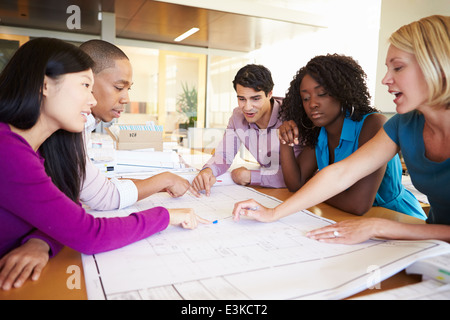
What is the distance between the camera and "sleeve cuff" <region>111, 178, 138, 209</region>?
3.91 feet

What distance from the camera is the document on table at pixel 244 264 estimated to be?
62cm

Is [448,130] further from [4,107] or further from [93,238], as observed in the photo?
[4,107]

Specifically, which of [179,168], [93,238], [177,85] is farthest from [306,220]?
[177,85]

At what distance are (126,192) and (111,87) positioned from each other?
71cm

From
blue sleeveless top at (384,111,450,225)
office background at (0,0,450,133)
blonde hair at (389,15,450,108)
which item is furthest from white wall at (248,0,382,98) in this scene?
blonde hair at (389,15,450,108)

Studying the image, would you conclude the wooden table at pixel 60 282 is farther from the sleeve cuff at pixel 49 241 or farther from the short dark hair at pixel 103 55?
the short dark hair at pixel 103 55

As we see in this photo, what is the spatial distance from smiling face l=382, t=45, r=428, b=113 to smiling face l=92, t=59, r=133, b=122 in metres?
1.24

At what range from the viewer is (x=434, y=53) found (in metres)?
0.89

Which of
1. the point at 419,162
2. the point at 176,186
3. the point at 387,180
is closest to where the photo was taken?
the point at 419,162

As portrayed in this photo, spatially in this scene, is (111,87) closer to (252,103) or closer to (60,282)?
(252,103)

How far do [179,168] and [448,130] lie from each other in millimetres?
1348

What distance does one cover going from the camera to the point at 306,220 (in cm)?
108

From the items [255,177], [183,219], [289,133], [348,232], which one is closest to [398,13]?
[289,133]

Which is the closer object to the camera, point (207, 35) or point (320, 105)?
point (320, 105)
